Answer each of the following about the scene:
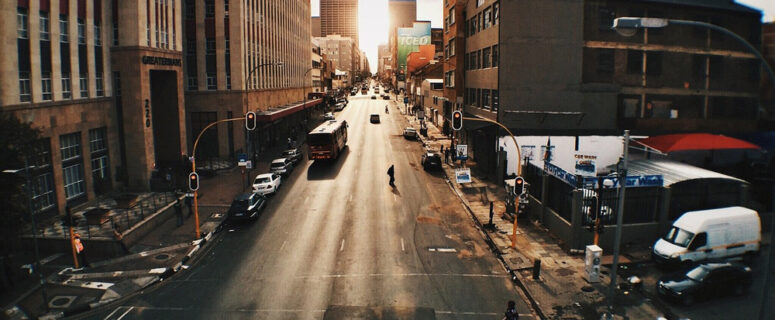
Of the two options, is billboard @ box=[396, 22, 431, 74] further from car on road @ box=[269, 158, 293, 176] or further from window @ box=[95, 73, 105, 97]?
window @ box=[95, 73, 105, 97]

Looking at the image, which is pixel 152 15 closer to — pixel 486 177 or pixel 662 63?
pixel 486 177

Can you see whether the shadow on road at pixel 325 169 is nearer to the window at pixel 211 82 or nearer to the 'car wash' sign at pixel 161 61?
the window at pixel 211 82

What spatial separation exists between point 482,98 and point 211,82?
94.7ft

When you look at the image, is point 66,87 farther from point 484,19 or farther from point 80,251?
point 484,19

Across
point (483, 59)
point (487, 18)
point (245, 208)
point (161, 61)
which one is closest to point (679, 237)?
point (245, 208)

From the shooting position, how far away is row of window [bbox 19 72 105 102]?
29.8m

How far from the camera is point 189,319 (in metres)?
18.4

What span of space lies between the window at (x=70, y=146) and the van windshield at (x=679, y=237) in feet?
120

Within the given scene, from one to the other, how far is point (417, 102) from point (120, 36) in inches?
3327

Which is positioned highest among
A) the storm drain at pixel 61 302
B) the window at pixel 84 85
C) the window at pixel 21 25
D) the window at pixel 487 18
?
the window at pixel 487 18

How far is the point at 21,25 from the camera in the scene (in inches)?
1161

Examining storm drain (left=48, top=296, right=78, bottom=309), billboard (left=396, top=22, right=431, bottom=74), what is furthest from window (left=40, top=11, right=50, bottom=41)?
billboard (left=396, top=22, right=431, bottom=74)

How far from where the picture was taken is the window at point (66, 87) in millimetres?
33594

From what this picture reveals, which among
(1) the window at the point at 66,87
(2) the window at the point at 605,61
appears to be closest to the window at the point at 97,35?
(1) the window at the point at 66,87
